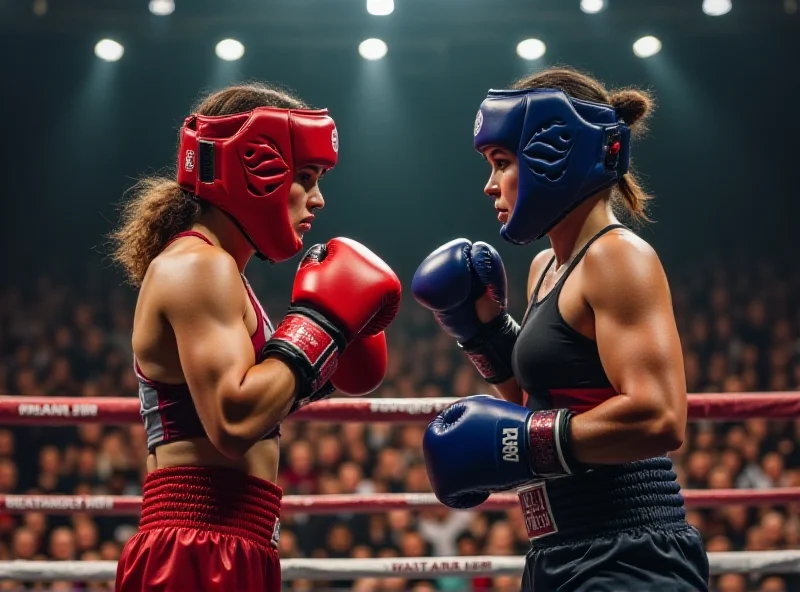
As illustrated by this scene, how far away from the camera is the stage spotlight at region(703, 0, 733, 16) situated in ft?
Result: 24.8

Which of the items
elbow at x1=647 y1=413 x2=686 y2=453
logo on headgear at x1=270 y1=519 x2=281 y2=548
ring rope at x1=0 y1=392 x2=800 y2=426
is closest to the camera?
elbow at x1=647 y1=413 x2=686 y2=453

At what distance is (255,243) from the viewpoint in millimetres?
1824

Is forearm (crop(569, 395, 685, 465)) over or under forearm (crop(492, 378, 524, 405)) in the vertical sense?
under

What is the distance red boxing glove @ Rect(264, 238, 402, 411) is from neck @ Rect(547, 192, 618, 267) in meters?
0.36

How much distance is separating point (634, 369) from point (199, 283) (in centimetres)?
77

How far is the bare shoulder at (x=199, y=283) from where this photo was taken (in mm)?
1591

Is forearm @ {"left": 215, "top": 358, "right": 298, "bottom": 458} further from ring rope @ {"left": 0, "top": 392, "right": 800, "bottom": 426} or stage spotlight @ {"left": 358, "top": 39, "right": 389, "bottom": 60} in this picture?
stage spotlight @ {"left": 358, "top": 39, "right": 389, "bottom": 60}

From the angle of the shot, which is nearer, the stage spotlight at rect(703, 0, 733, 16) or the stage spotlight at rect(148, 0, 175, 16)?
the stage spotlight at rect(148, 0, 175, 16)

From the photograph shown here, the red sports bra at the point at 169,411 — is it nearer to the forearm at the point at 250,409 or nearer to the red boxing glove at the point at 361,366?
the forearm at the point at 250,409

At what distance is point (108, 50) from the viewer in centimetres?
778

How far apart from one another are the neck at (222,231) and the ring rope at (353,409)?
675 mm

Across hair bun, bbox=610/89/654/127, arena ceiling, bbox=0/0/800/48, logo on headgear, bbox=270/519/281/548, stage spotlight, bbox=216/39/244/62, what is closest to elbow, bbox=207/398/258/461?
logo on headgear, bbox=270/519/281/548

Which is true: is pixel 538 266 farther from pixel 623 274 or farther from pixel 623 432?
pixel 623 432

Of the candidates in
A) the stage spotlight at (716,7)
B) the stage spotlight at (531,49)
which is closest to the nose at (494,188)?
the stage spotlight at (531,49)
